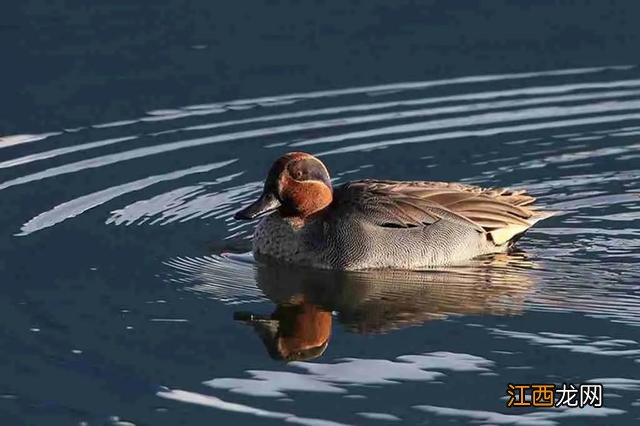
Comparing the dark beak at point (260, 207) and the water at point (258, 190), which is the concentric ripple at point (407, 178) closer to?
the water at point (258, 190)

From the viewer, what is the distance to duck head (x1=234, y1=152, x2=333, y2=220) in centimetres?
1418

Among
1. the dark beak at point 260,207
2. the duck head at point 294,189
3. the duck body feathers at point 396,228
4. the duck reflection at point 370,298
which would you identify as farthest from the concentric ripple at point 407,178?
the duck head at point 294,189

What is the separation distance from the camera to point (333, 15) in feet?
68.3

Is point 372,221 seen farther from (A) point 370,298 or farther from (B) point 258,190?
(B) point 258,190

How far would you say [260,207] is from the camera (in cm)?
1424

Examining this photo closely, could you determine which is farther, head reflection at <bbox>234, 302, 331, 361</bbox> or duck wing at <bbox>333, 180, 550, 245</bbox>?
duck wing at <bbox>333, 180, 550, 245</bbox>

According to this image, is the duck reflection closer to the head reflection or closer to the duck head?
the head reflection

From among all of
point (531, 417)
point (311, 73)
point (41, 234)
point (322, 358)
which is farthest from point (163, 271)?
point (311, 73)

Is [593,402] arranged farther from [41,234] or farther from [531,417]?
[41,234]

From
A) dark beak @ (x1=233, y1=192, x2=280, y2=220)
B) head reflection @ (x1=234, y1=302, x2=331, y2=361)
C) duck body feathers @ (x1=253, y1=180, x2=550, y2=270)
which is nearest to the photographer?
head reflection @ (x1=234, y1=302, x2=331, y2=361)

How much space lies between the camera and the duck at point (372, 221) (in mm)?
13984

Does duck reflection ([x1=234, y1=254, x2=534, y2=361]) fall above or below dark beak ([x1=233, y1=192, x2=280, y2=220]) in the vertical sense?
below

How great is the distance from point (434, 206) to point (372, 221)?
1.78 ft

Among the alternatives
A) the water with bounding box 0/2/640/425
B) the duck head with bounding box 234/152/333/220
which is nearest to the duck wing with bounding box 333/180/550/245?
the duck head with bounding box 234/152/333/220
